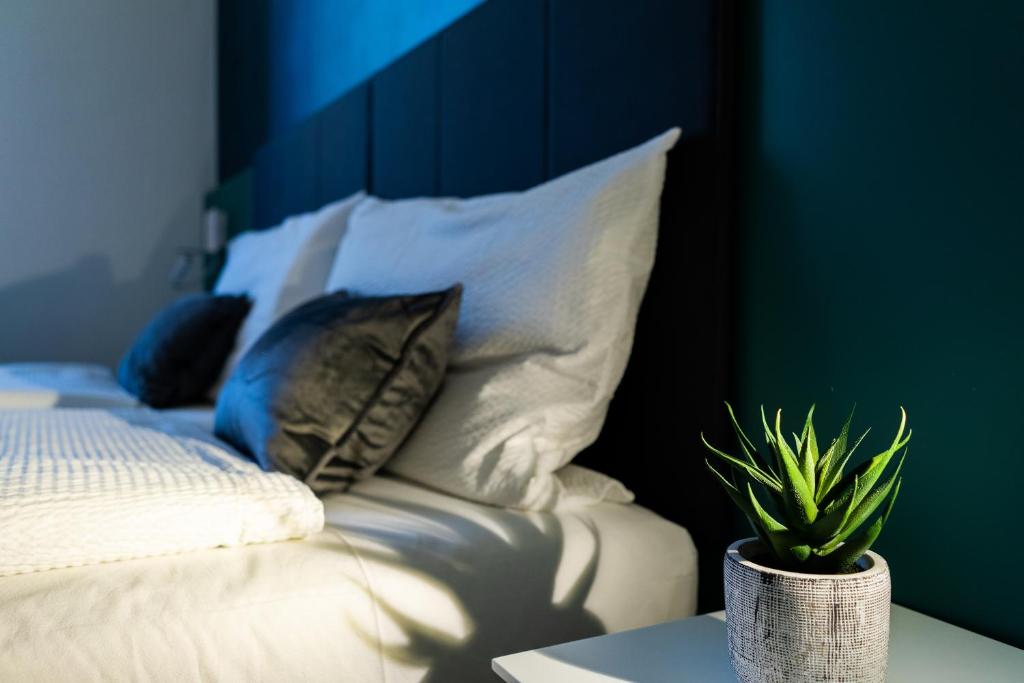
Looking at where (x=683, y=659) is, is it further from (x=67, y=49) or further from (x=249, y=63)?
(x=67, y=49)

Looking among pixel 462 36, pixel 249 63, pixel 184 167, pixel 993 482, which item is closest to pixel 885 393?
pixel 993 482

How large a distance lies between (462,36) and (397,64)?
0.37 m

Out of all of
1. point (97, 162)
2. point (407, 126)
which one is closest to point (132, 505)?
point (407, 126)

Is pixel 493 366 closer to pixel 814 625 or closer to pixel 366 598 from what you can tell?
pixel 366 598

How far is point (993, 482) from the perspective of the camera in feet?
3.05

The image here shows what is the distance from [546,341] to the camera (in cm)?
128

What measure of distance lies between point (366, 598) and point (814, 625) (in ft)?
1.57

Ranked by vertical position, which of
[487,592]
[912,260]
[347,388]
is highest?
[912,260]

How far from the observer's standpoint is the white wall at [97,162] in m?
4.08

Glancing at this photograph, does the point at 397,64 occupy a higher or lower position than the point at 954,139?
higher

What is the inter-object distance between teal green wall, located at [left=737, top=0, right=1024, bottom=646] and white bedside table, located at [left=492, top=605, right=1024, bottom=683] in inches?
3.2

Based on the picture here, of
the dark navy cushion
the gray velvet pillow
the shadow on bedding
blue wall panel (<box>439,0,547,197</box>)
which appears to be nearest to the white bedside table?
the shadow on bedding

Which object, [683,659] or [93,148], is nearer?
[683,659]

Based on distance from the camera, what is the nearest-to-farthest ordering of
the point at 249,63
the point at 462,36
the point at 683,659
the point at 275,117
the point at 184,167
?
the point at 683,659, the point at 462,36, the point at 275,117, the point at 249,63, the point at 184,167
